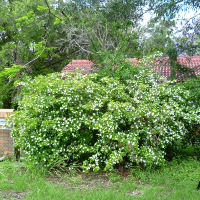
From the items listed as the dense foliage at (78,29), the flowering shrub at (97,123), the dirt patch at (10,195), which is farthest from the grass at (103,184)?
the dense foliage at (78,29)

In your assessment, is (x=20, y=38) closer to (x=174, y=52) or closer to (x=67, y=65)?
(x=67, y=65)

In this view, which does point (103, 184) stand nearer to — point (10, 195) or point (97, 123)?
point (97, 123)

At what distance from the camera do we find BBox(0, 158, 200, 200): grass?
12.9ft

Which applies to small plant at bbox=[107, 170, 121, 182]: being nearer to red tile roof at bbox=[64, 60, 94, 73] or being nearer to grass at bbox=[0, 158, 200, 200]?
grass at bbox=[0, 158, 200, 200]

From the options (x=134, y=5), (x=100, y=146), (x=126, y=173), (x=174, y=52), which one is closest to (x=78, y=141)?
(x=100, y=146)

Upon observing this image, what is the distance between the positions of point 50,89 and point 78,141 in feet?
4.31

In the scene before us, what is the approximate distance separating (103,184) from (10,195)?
1.66m

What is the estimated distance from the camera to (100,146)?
5.25 metres

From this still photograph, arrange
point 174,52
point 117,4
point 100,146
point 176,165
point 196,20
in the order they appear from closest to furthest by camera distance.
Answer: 1. point 100,146
2. point 176,165
3. point 174,52
4. point 196,20
5. point 117,4

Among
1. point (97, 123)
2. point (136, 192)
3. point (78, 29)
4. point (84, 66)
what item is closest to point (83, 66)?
point (84, 66)

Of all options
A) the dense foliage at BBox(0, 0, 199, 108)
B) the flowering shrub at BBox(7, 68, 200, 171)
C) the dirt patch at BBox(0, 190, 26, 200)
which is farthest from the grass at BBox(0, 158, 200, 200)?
the dense foliage at BBox(0, 0, 199, 108)

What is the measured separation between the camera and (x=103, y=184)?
4695 mm

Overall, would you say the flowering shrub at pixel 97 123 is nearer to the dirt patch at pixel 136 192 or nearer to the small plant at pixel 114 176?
the small plant at pixel 114 176

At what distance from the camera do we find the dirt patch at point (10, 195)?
3.92 m
